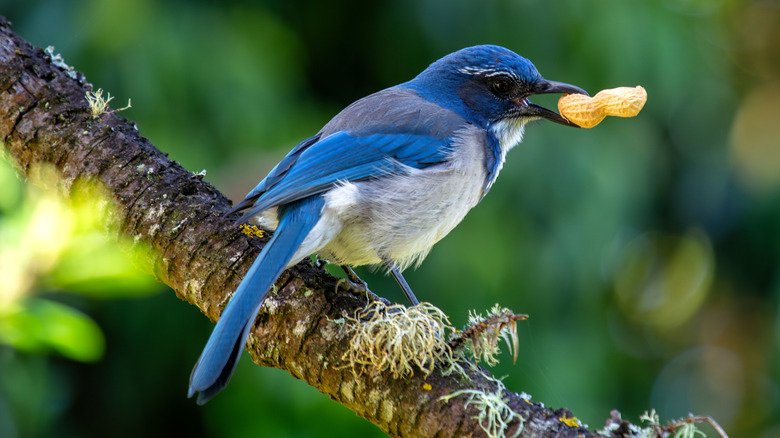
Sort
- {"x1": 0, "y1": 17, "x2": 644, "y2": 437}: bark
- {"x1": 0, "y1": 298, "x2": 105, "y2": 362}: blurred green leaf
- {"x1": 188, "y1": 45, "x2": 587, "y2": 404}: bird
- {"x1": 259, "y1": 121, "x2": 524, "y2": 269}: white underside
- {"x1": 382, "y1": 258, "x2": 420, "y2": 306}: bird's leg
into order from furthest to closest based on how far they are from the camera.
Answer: {"x1": 382, "y1": 258, "x2": 420, "y2": 306}: bird's leg → {"x1": 259, "y1": 121, "x2": 524, "y2": 269}: white underside → {"x1": 188, "y1": 45, "x2": 587, "y2": 404}: bird → {"x1": 0, "y1": 17, "x2": 644, "y2": 437}: bark → {"x1": 0, "y1": 298, "x2": 105, "y2": 362}: blurred green leaf

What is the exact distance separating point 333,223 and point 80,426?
11.1ft

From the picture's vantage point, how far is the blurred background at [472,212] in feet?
15.4

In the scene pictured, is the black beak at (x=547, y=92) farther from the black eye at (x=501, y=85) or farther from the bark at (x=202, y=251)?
the bark at (x=202, y=251)

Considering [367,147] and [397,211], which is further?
[367,147]

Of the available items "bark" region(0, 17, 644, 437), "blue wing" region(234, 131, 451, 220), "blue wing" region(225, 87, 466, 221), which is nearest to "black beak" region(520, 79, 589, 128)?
"blue wing" region(225, 87, 466, 221)

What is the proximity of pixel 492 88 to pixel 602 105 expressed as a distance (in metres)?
0.59

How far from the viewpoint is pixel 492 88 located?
3.56m

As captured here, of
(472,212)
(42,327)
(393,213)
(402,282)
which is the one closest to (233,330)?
(42,327)

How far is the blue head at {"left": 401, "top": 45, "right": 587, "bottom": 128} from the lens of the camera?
3.51 meters

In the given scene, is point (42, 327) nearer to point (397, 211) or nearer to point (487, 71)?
point (397, 211)

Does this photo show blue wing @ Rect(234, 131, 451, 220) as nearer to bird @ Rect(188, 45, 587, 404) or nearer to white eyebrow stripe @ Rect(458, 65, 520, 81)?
bird @ Rect(188, 45, 587, 404)

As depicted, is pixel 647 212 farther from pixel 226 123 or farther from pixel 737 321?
pixel 226 123

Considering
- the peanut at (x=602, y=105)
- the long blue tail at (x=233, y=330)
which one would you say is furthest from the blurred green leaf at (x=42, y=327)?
the peanut at (x=602, y=105)

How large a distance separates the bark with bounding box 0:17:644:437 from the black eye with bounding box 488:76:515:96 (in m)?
1.51
